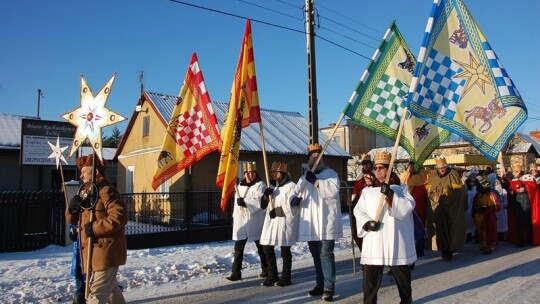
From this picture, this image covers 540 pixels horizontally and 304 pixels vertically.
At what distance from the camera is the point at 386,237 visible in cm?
506

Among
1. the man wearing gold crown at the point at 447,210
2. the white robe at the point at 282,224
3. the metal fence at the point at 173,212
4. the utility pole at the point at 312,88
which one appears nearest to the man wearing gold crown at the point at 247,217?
the white robe at the point at 282,224

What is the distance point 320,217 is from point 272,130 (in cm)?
→ 1619

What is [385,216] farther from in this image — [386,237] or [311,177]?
[311,177]

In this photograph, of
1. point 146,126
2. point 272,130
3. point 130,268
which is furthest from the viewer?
point 272,130

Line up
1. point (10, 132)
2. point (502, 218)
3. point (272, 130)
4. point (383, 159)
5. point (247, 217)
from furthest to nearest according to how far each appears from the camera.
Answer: point (272, 130)
point (10, 132)
point (502, 218)
point (247, 217)
point (383, 159)

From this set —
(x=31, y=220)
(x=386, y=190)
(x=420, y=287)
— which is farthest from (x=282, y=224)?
(x=31, y=220)

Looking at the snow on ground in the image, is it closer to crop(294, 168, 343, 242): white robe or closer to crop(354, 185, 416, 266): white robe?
crop(294, 168, 343, 242): white robe

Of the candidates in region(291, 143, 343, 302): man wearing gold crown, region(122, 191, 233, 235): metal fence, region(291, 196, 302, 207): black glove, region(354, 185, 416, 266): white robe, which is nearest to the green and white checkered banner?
region(291, 143, 343, 302): man wearing gold crown

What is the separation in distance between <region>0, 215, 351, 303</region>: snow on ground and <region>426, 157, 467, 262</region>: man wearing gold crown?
2.44 metres

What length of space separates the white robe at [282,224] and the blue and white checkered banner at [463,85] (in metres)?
2.21

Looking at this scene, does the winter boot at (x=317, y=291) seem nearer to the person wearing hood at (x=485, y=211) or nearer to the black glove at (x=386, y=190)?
the black glove at (x=386, y=190)

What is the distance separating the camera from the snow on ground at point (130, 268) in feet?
22.5

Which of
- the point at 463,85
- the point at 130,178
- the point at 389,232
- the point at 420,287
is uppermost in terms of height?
the point at 463,85

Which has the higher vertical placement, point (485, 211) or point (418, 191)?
point (418, 191)
